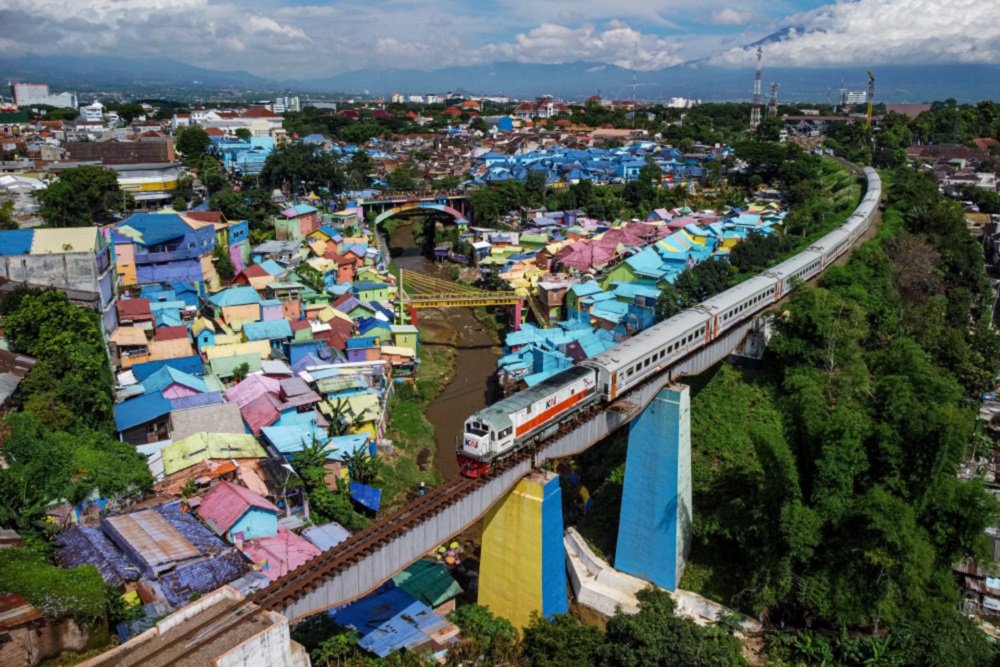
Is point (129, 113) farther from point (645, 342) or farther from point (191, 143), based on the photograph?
point (645, 342)

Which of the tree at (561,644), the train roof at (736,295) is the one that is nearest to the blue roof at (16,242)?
the tree at (561,644)

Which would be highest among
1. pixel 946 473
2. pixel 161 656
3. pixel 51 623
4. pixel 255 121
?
pixel 255 121

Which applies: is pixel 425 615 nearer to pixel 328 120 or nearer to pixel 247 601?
pixel 247 601

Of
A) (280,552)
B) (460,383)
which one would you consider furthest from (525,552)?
(460,383)

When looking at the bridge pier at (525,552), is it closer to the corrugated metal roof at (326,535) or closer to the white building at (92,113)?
the corrugated metal roof at (326,535)

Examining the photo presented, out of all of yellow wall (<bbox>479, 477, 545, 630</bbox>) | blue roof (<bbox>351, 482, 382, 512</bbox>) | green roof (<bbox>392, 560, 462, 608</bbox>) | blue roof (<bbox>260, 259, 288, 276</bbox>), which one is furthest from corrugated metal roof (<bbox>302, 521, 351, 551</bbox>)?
blue roof (<bbox>260, 259, 288, 276</bbox>)

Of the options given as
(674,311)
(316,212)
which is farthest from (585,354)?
(316,212)
